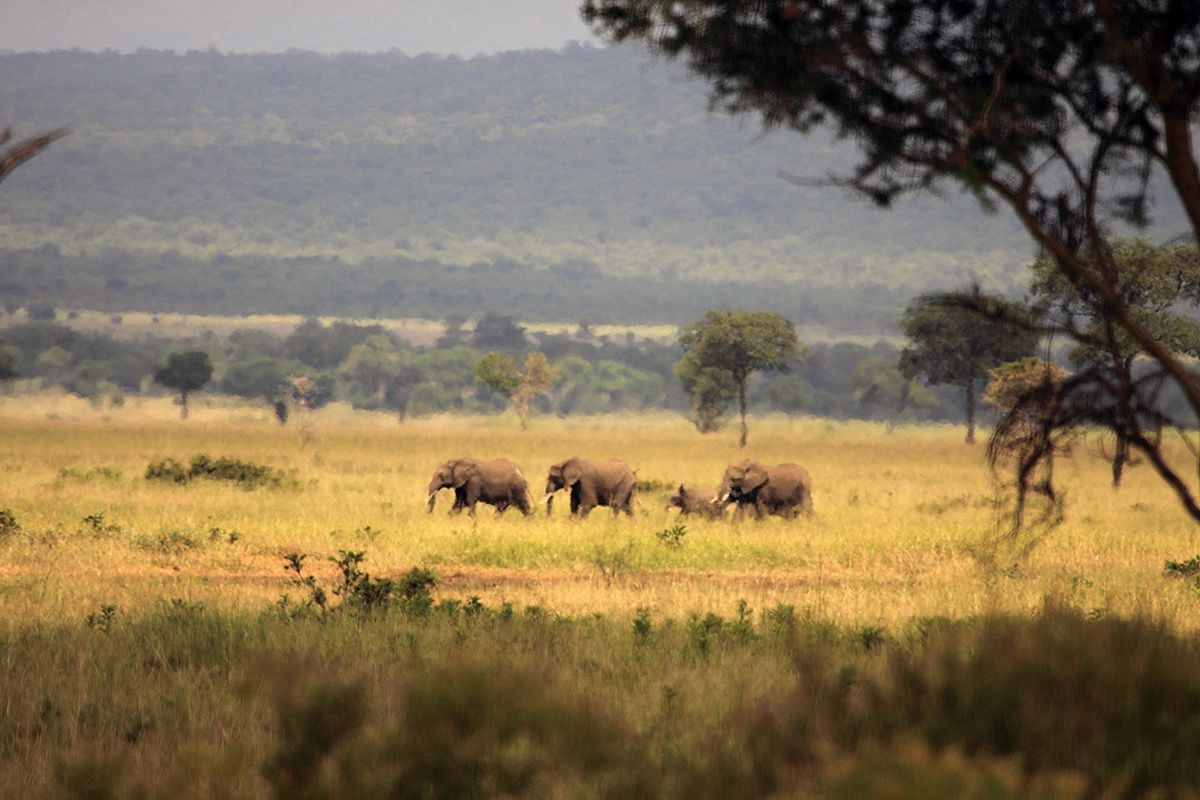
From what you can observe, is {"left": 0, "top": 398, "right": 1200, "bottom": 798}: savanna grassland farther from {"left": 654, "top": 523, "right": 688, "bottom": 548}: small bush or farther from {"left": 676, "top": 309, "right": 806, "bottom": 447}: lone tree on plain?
{"left": 676, "top": 309, "right": 806, "bottom": 447}: lone tree on plain

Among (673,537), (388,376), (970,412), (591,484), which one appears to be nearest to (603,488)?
(591,484)

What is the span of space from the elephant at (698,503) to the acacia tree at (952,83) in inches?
664

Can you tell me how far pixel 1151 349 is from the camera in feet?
30.1

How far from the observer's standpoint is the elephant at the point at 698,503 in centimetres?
2766

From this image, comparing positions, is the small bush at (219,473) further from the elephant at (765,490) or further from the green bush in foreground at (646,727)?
the green bush in foreground at (646,727)

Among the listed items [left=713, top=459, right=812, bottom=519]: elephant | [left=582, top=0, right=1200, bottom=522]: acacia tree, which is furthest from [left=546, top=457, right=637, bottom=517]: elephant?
[left=582, top=0, right=1200, bottom=522]: acacia tree

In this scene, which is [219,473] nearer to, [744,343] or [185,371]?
[744,343]

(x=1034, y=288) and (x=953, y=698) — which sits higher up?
(x=1034, y=288)

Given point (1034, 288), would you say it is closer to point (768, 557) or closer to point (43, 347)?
point (768, 557)

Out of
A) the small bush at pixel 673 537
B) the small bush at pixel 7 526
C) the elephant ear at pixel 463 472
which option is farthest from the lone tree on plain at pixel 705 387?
the small bush at pixel 7 526

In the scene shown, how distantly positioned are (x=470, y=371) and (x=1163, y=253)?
439 feet

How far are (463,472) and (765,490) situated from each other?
5585 millimetres

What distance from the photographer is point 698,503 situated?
2809 centimetres

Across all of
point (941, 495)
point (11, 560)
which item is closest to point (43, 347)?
point (941, 495)
